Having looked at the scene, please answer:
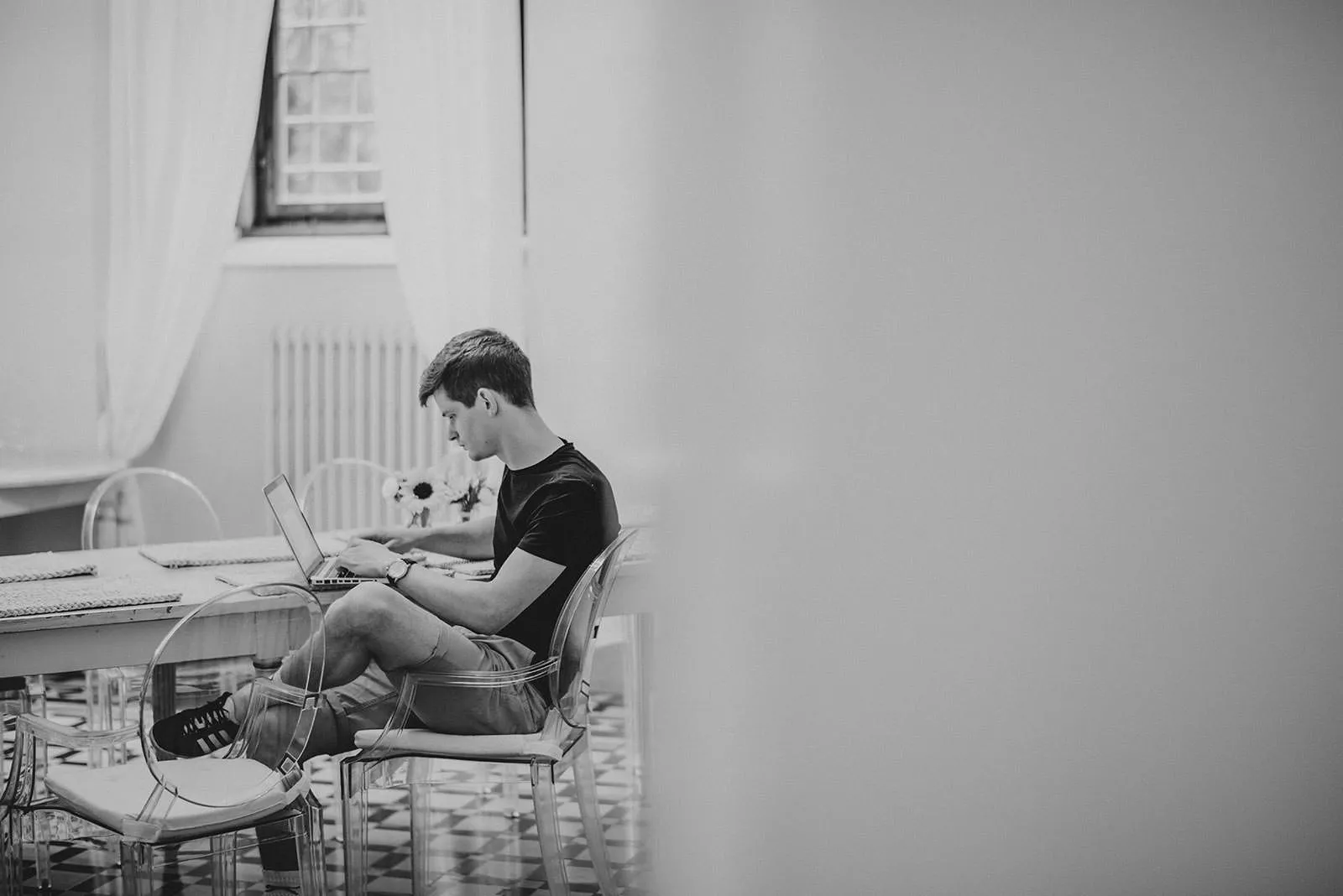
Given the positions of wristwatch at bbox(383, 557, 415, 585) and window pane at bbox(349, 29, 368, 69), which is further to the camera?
window pane at bbox(349, 29, 368, 69)

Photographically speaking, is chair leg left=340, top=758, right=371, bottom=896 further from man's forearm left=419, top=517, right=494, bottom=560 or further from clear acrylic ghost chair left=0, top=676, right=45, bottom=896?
man's forearm left=419, top=517, right=494, bottom=560

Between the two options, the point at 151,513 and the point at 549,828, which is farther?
the point at 151,513

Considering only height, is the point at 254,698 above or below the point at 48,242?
below

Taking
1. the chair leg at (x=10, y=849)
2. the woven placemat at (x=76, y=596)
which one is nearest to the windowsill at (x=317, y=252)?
the woven placemat at (x=76, y=596)

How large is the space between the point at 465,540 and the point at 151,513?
2429 millimetres

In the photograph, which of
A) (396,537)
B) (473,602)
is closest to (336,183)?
(396,537)

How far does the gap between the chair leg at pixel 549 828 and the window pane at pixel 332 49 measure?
3442mm

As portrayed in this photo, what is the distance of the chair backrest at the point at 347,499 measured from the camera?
457cm

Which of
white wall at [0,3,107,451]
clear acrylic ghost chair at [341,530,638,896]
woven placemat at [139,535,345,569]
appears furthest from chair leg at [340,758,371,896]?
white wall at [0,3,107,451]

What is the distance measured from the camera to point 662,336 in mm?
1037

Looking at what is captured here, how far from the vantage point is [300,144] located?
4.95m

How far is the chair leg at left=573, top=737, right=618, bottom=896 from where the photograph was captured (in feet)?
7.86

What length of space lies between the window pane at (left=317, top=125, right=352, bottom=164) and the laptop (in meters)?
2.74

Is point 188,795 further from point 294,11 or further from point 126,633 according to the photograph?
point 294,11
